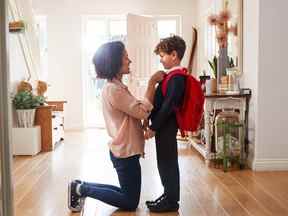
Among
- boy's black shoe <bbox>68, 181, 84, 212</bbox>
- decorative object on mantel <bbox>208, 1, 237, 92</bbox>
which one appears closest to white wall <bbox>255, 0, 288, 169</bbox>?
decorative object on mantel <bbox>208, 1, 237, 92</bbox>

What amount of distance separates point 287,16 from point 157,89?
1.99m

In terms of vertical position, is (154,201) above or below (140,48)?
below

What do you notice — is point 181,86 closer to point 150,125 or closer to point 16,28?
point 150,125

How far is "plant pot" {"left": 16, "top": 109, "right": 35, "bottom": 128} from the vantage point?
5270 millimetres

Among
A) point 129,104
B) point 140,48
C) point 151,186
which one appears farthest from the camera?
point 140,48

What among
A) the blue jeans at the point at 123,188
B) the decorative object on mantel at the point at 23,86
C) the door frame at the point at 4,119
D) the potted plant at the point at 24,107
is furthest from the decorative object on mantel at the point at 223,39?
the door frame at the point at 4,119

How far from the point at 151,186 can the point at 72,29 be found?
4.95 metres

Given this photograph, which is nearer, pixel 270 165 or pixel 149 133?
pixel 149 133

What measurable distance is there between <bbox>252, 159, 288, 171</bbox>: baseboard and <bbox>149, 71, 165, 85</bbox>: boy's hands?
188 centimetres

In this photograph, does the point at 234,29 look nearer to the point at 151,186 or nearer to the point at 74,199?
the point at 151,186

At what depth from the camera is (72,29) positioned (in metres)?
7.93

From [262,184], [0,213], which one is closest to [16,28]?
[262,184]

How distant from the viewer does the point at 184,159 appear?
16.4ft

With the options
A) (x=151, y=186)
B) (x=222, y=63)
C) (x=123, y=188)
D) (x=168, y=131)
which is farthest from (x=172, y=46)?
(x=222, y=63)
